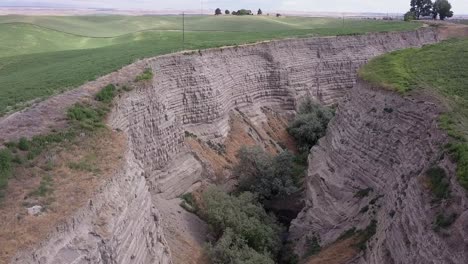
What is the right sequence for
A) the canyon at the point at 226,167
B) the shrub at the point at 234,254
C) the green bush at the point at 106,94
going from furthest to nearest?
the green bush at the point at 106,94 < the shrub at the point at 234,254 < the canyon at the point at 226,167

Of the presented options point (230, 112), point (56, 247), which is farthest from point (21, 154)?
point (230, 112)

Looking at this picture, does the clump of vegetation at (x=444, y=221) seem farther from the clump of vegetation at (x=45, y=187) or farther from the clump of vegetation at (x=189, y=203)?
the clump of vegetation at (x=189, y=203)

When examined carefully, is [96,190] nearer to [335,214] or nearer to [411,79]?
[335,214]

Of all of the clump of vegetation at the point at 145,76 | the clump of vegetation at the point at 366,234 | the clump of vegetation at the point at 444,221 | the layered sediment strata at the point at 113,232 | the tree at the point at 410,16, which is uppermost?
the tree at the point at 410,16

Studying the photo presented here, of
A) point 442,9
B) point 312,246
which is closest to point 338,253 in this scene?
point 312,246

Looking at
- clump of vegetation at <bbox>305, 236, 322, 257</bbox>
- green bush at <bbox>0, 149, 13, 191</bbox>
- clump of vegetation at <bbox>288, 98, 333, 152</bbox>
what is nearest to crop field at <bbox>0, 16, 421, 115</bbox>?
green bush at <bbox>0, 149, 13, 191</bbox>

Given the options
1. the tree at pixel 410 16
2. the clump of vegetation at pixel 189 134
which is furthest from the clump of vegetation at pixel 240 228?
the tree at pixel 410 16

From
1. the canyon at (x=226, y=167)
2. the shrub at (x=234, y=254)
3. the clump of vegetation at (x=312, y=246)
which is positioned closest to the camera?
the canyon at (x=226, y=167)

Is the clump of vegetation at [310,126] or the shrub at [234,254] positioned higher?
the clump of vegetation at [310,126]
